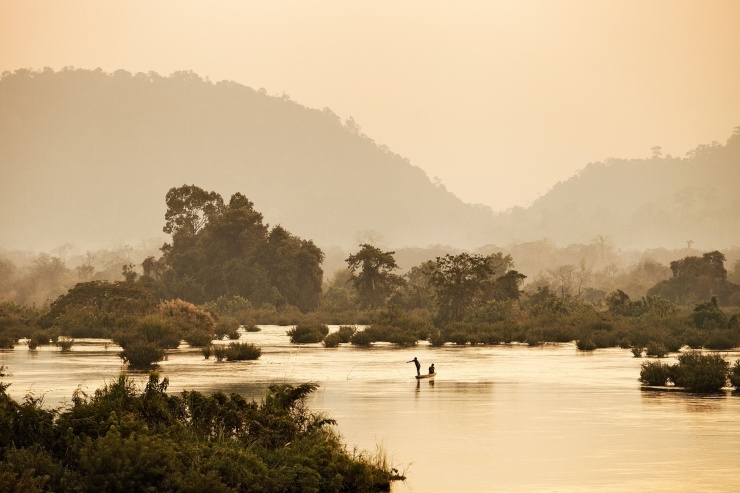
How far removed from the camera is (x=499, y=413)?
99.9 ft

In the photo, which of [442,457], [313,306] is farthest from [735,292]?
[442,457]

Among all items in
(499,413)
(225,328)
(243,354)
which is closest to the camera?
(499,413)

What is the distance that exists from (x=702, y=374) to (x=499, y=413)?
869 centimetres

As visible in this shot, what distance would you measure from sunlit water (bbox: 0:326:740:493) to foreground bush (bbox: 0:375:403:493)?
68.7 inches

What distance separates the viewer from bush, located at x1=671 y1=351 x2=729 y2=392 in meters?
35.9

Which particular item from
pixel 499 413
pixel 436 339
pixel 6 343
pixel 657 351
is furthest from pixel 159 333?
pixel 499 413

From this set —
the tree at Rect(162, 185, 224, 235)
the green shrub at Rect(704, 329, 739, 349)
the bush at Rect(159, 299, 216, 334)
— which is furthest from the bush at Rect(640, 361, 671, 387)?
the tree at Rect(162, 185, 224, 235)

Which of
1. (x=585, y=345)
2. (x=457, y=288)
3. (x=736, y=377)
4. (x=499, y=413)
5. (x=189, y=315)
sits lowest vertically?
(x=499, y=413)

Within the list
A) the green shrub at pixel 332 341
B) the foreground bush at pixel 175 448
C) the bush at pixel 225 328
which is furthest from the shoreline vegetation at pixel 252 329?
the green shrub at pixel 332 341

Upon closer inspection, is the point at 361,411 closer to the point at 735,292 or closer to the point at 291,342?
the point at 291,342

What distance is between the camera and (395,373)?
142 ft

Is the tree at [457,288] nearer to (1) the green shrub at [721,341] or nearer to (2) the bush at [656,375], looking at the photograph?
(1) the green shrub at [721,341]

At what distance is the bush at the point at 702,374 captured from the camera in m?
35.9

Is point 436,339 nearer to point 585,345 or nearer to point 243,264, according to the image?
point 585,345
